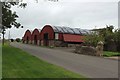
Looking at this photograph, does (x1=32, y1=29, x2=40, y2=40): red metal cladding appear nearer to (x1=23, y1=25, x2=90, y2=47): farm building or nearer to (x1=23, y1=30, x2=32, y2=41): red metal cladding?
(x1=23, y1=25, x2=90, y2=47): farm building

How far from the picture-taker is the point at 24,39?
7138 centimetres

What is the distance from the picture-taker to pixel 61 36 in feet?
167

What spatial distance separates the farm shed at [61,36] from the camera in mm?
50688

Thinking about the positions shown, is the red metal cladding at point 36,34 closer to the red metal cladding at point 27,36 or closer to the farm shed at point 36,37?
the farm shed at point 36,37

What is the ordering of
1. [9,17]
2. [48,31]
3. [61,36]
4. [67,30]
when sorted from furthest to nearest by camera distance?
[48,31] < [67,30] < [61,36] < [9,17]

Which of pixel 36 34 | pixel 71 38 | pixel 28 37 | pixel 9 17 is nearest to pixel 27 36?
pixel 28 37

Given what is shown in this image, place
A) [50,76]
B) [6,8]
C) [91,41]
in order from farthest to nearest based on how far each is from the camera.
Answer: [91,41] < [6,8] < [50,76]

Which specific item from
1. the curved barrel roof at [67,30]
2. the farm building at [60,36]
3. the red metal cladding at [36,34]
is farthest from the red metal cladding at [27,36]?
the curved barrel roof at [67,30]

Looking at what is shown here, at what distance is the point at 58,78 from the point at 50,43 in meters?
40.0

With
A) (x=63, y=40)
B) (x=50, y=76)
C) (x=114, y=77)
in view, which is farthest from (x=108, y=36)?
(x=50, y=76)

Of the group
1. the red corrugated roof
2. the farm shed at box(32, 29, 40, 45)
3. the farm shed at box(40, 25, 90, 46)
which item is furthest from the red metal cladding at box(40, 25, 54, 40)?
the farm shed at box(32, 29, 40, 45)

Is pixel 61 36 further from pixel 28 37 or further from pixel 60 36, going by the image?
pixel 28 37

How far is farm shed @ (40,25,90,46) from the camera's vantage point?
166 ft

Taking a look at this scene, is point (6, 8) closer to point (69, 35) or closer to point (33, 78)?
point (33, 78)
